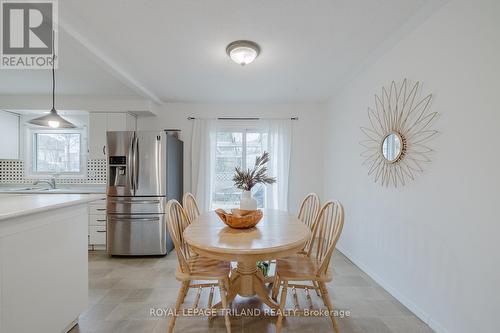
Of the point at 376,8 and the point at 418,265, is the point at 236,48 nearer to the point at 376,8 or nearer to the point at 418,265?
the point at 376,8

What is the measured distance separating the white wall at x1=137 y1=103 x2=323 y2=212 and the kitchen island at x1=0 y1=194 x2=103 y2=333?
2352mm

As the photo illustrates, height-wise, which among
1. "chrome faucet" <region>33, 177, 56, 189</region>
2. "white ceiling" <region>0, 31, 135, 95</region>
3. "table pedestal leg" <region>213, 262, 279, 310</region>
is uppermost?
"white ceiling" <region>0, 31, 135, 95</region>

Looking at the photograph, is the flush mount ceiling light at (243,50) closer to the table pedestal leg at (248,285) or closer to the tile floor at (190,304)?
the table pedestal leg at (248,285)

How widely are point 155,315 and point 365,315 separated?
68.9 inches

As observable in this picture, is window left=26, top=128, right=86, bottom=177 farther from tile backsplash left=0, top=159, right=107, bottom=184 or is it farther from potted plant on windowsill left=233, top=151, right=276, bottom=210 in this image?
potted plant on windowsill left=233, top=151, right=276, bottom=210

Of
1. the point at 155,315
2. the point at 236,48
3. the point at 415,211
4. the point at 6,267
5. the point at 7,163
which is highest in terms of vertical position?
the point at 236,48

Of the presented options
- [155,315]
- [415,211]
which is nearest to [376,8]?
[415,211]

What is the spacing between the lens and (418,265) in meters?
1.86

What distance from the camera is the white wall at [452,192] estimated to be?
1.33 meters

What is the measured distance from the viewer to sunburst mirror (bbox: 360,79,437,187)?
5.96 feet

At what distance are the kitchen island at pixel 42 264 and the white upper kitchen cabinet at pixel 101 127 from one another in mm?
2097

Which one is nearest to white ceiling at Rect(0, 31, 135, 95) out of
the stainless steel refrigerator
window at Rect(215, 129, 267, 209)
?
the stainless steel refrigerator

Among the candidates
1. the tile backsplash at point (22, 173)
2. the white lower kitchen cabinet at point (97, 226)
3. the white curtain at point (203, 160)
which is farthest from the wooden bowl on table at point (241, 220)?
the tile backsplash at point (22, 173)

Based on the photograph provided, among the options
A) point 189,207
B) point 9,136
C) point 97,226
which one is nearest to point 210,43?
point 189,207
